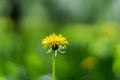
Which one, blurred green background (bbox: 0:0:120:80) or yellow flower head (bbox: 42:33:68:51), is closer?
yellow flower head (bbox: 42:33:68:51)

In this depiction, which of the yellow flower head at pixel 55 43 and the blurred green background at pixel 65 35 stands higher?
the blurred green background at pixel 65 35

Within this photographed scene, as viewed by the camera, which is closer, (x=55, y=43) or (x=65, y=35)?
(x=55, y=43)

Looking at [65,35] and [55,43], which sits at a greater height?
[65,35]

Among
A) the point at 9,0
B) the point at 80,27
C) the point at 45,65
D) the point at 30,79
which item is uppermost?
the point at 9,0

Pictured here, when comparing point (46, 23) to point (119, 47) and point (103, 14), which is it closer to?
point (103, 14)

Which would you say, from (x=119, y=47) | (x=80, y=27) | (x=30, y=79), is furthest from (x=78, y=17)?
(x=30, y=79)

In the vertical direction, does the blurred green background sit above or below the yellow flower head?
above

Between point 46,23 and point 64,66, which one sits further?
point 46,23

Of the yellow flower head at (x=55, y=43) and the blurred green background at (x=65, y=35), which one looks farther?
the blurred green background at (x=65, y=35)
